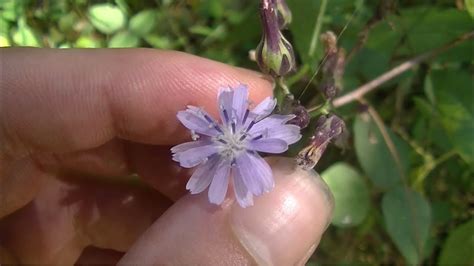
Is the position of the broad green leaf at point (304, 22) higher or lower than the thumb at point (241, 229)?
higher

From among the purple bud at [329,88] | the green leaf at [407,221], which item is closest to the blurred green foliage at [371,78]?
the green leaf at [407,221]

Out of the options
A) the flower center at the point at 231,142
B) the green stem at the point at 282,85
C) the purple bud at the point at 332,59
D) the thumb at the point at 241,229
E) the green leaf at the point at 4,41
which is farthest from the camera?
the green leaf at the point at 4,41

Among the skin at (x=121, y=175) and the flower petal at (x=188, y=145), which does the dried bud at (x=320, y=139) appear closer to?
the skin at (x=121, y=175)

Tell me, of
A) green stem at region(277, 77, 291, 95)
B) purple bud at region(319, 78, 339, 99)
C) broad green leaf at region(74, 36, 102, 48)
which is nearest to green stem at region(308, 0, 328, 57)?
purple bud at region(319, 78, 339, 99)

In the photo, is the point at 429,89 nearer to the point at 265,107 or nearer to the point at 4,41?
the point at 265,107

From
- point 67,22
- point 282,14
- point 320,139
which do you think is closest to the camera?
point 320,139

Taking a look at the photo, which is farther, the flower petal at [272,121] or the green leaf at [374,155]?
the green leaf at [374,155]

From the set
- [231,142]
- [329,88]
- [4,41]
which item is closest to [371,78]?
[329,88]

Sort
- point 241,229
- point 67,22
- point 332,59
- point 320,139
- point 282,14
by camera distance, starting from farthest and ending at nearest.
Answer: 1. point 67,22
2. point 332,59
3. point 282,14
4. point 320,139
5. point 241,229
